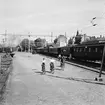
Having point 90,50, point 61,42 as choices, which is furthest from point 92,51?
point 61,42

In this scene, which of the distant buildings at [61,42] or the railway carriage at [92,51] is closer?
the railway carriage at [92,51]

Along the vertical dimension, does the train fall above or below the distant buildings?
below

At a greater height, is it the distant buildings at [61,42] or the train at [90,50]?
the distant buildings at [61,42]

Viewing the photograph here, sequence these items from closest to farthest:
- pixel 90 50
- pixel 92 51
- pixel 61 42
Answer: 1. pixel 92 51
2. pixel 90 50
3. pixel 61 42

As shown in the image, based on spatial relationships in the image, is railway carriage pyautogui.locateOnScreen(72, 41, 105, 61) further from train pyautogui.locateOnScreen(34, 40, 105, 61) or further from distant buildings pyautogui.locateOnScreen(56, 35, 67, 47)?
distant buildings pyautogui.locateOnScreen(56, 35, 67, 47)

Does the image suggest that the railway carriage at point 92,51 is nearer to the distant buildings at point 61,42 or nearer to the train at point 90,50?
the train at point 90,50

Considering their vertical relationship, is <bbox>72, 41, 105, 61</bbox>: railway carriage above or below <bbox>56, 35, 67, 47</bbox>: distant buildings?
below

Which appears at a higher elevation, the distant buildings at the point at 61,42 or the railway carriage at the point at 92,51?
the distant buildings at the point at 61,42

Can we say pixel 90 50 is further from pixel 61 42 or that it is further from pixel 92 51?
pixel 61 42

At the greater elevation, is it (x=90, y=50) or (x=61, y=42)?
(x=61, y=42)

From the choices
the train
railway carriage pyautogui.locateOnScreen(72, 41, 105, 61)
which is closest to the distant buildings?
the train

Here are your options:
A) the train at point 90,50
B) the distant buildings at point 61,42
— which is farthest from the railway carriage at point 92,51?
the distant buildings at point 61,42

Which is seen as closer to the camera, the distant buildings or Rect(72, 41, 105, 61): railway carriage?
Rect(72, 41, 105, 61): railway carriage

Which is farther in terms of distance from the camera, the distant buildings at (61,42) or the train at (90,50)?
the distant buildings at (61,42)
